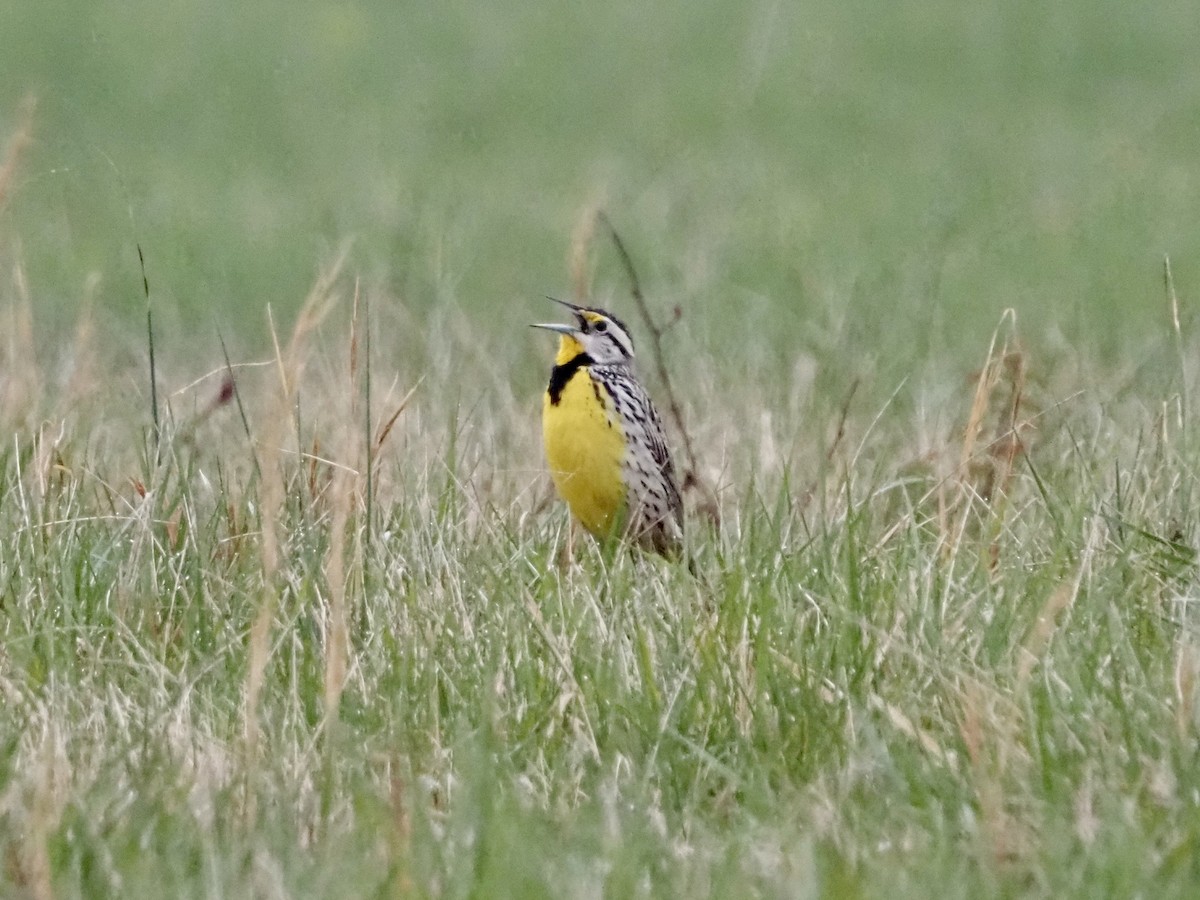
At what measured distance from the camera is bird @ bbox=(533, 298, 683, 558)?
5.02 m

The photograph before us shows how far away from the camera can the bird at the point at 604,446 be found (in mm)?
5016

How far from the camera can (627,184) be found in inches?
447

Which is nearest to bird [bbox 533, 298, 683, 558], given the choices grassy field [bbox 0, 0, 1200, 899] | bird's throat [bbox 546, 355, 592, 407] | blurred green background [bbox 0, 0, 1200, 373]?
bird's throat [bbox 546, 355, 592, 407]

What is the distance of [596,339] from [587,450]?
434mm

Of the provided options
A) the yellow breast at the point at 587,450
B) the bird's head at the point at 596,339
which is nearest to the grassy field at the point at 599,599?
the yellow breast at the point at 587,450

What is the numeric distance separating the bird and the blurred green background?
46cm

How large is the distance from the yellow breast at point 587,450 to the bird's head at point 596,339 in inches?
8.1

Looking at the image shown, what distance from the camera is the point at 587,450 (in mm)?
5016

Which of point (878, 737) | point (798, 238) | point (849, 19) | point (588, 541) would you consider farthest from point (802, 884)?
point (849, 19)

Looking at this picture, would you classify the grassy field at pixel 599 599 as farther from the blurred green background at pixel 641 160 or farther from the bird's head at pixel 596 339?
the bird's head at pixel 596 339

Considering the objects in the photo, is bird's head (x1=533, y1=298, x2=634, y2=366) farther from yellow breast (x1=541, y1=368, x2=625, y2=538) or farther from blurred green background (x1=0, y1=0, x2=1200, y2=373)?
blurred green background (x1=0, y1=0, x2=1200, y2=373)

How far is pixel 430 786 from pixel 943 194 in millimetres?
8343

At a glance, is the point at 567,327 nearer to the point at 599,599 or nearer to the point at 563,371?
the point at 563,371

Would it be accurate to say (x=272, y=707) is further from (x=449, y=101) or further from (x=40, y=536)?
(x=449, y=101)
